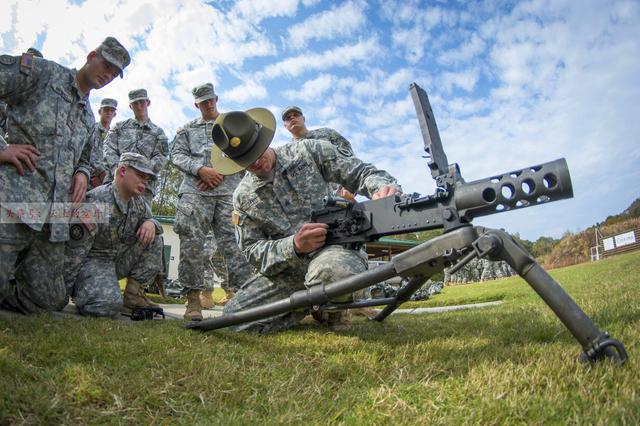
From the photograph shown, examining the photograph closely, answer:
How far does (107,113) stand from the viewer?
27.7 ft

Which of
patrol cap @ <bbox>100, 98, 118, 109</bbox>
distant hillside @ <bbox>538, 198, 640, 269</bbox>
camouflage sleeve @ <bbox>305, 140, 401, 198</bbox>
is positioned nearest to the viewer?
camouflage sleeve @ <bbox>305, 140, 401, 198</bbox>

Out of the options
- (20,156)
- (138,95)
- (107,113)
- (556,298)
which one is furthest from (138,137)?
(556,298)

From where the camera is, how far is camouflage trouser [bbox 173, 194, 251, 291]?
546cm

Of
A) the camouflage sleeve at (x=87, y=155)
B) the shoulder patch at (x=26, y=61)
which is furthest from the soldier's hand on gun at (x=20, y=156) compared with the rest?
the shoulder patch at (x=26, y=61)

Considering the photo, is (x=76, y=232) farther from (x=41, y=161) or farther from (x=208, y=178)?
(x=208, y=178)

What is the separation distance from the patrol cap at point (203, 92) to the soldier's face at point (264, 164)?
2744mm

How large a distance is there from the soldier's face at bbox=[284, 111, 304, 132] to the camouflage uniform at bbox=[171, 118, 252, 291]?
3.91 ft

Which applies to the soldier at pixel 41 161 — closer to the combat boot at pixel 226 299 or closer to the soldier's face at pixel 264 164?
the soldier's face at pixel 264 164

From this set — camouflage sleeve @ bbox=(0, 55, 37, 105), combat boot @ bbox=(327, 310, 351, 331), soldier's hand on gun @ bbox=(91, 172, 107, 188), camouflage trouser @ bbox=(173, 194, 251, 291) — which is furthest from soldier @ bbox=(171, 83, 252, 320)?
camouflage sleeve @ bbox=(0, 55, 37, 105)

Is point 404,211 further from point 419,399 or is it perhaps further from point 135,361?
point 135,361

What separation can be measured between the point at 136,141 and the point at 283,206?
13.8 feet

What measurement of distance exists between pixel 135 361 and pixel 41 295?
2.29 metres

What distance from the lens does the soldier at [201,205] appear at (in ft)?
18.2

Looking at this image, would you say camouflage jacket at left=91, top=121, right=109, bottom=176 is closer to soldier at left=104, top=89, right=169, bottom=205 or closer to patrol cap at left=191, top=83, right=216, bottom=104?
patrol cap at left=191, top=83, right=216, bottom=104
